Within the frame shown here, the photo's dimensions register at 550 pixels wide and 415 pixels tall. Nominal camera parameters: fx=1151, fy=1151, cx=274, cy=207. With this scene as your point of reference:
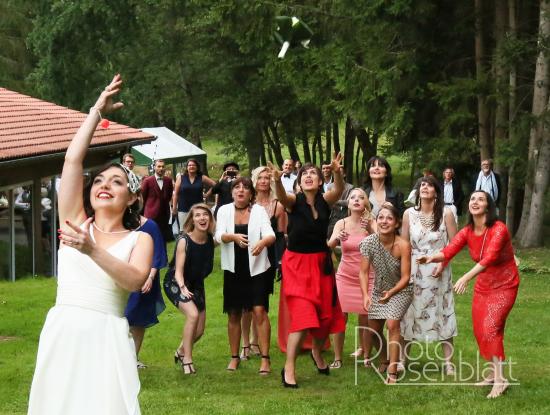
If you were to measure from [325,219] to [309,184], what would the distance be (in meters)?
0.36

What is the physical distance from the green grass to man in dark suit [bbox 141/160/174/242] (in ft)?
22.6

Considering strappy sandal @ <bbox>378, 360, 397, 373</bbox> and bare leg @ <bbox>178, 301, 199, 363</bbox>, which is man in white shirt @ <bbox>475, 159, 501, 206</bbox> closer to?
strappy sandal @ <bbox>378, 360, 397, 373</bbox>

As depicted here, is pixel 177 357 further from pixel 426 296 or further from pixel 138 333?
pixel 426 296

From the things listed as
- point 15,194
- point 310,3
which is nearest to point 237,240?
point 15,194

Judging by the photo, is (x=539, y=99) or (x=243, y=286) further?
(x=539, y=99)

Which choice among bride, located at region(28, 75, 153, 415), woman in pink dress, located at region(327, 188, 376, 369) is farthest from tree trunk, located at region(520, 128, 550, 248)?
bride, located at region(28, 75, 153, 415)

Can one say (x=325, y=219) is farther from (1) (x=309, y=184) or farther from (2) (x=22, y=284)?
(2) (x=22, y=284)

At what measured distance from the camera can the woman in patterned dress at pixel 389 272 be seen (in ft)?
35.2

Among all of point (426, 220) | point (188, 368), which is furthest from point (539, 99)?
point (188, 368)

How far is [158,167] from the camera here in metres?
23.4

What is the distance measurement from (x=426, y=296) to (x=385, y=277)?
0.49m

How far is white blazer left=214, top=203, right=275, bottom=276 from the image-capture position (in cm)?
1135

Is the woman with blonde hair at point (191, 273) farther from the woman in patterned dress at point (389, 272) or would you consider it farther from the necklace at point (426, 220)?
the necklace at point (426, 220)

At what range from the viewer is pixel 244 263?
11.5 metres
